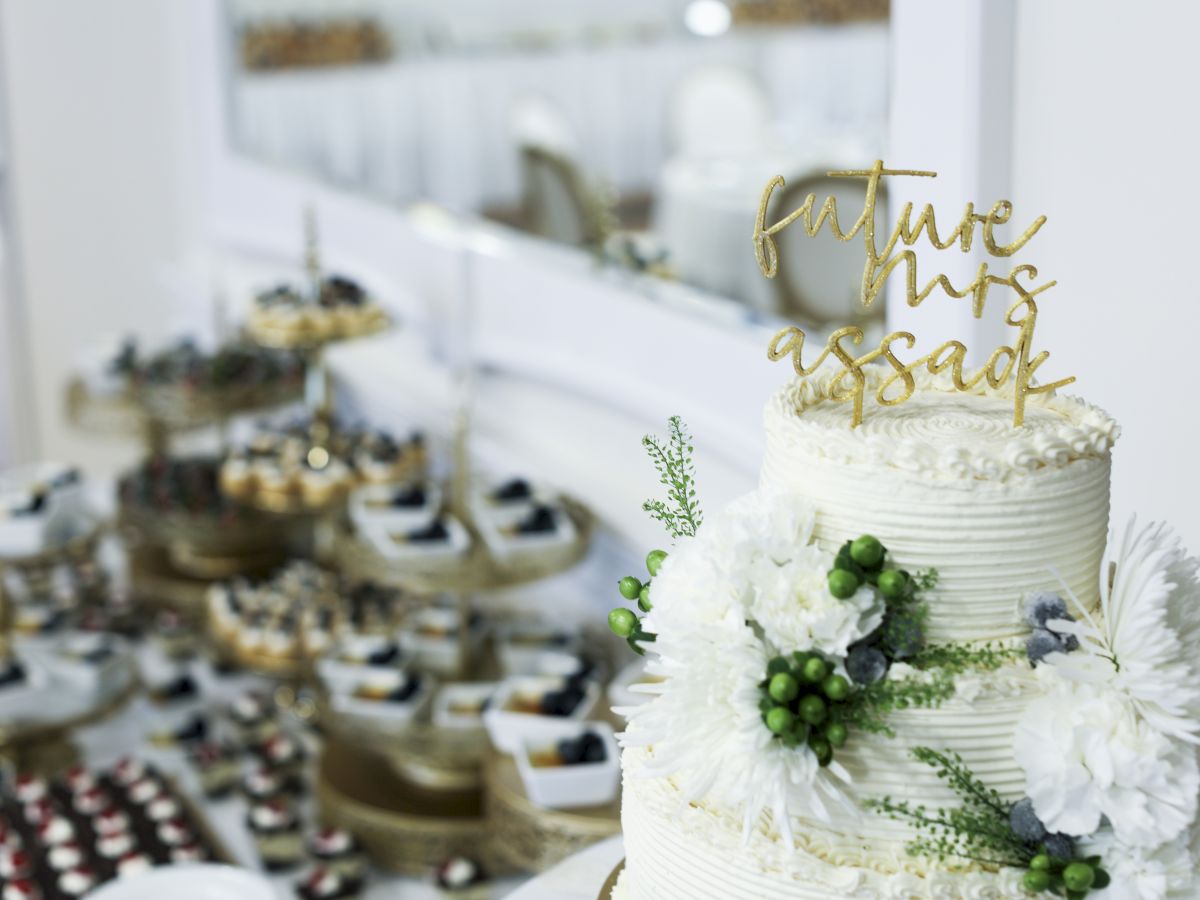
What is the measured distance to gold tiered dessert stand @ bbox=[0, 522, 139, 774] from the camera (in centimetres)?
344

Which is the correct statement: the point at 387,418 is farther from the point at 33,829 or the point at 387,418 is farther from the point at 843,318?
the point at 843,318

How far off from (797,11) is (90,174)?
295 centimetres

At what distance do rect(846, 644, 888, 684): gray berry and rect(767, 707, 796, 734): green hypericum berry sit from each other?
3.0 inches

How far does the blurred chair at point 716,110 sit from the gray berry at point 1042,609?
4876mm

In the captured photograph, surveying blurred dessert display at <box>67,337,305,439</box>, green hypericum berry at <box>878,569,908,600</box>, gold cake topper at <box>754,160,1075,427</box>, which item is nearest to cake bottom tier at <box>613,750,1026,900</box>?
green hypericum berry at <box>878,569,908,600</box>

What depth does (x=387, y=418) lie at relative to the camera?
4.40 metres

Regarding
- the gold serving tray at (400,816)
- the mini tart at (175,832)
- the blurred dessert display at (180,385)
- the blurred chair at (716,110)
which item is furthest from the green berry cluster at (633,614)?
the blurred chair at (716,110)

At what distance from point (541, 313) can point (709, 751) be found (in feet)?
8.39

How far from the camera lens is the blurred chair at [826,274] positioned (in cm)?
276

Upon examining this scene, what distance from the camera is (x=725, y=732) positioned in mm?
1115

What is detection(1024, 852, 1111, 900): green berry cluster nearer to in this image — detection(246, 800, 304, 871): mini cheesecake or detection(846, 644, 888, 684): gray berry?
detection(846, 644, 888, 684): gray berry

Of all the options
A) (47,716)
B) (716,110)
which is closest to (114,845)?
(47,716)

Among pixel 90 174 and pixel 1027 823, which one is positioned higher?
pixel 90 174

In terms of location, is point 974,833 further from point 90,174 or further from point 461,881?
point 90,174
